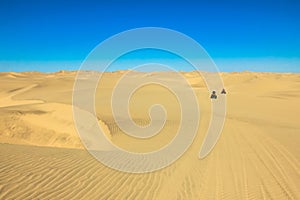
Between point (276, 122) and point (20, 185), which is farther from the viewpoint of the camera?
point (276, 122)

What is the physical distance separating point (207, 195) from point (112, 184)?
2.34 m

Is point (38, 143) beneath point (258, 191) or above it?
above

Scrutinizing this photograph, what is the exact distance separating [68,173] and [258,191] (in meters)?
4.86

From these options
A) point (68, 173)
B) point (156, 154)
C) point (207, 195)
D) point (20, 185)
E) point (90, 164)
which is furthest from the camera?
point (156, 154)

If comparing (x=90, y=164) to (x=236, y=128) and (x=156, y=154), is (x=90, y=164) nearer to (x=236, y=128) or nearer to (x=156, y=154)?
(x=156, y=154)

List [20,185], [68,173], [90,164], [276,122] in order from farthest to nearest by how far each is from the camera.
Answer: [276,122] < [90,164] < [68,173] < [20,185]

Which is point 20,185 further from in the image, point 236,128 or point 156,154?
point 236,128

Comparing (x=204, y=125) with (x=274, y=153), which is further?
(x=204, y=125)

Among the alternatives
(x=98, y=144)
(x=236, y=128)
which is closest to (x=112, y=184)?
(x=98, y=144)

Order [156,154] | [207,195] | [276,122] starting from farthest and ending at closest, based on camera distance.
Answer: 1. [276,122]
2. [156,154]
3. [207,195]

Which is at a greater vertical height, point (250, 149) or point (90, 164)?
point (90, 164)

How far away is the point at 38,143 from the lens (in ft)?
41.8

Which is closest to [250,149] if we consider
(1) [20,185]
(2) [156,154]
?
(2) [156,154]

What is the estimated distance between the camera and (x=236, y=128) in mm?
16641
